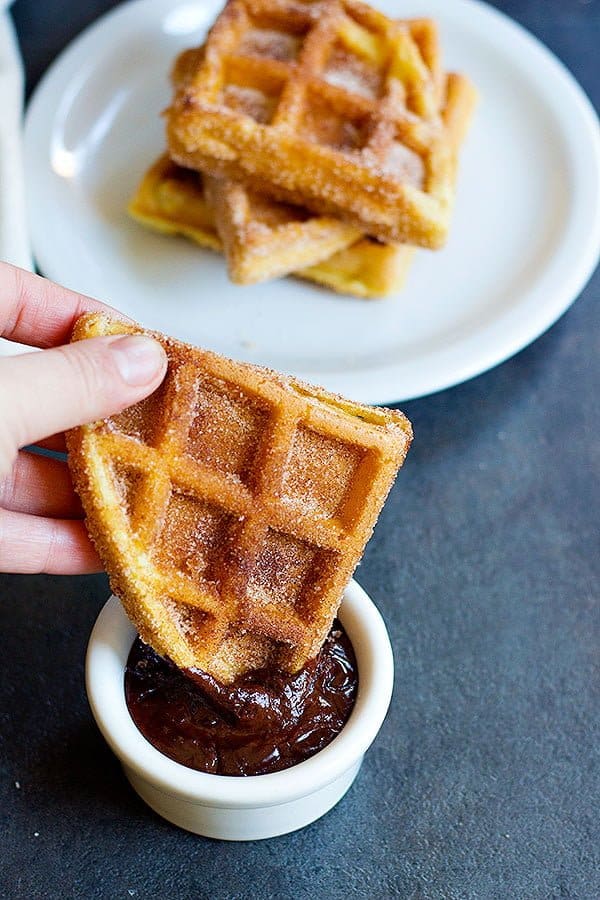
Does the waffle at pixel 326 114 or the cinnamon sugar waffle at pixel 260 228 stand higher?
the waffle at pixel 326 114

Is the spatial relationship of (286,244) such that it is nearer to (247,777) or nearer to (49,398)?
(49,398)

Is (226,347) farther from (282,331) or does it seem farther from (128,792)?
(128,792)

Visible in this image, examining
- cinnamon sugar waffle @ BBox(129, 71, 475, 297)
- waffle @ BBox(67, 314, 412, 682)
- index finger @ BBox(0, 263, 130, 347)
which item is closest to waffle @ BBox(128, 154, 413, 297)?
cinnamon sugar waffle @ BBox(129, 71, 475, 297)

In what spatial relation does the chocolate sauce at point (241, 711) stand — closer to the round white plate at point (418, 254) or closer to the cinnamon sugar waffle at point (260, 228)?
the round white plate at point (418, 254)

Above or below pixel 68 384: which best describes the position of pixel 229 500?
below

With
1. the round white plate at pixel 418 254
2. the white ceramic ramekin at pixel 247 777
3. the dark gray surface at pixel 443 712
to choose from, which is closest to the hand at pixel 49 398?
the white ceramic ramekin at pixel 247 777

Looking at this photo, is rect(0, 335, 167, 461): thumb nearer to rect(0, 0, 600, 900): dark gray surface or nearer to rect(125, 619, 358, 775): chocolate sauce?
rect(125, 619, 358, 775): chocolate sauce

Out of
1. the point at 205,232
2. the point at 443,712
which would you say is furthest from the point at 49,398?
the point at 205,232

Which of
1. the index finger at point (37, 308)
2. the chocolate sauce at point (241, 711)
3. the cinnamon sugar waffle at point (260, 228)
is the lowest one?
the chocolate sauce at point (241, 711)
